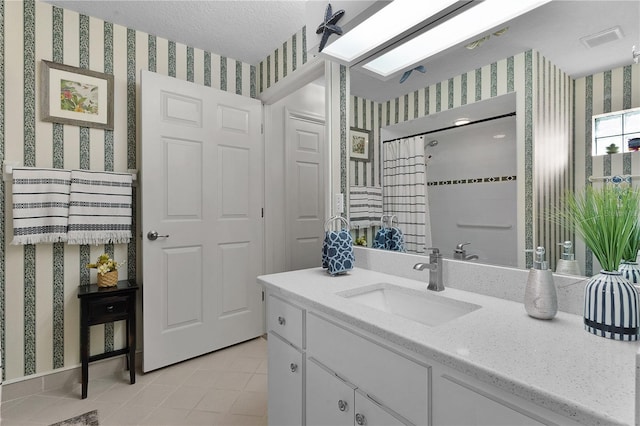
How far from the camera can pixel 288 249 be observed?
2.97 metres

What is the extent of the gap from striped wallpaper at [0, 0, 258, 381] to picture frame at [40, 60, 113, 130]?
4 centimetres

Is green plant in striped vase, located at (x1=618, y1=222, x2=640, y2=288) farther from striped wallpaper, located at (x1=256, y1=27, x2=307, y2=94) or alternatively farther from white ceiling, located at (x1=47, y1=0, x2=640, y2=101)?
striped wallpaper, located at (x1=256, y1=27, x2=307, y2=94)

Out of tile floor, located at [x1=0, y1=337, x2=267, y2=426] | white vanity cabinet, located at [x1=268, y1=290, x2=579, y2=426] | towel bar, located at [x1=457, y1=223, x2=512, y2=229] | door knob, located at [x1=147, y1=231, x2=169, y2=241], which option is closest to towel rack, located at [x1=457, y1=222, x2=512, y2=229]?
towel bar, located at [x1=457, y1=223, x2=512, y2=229]

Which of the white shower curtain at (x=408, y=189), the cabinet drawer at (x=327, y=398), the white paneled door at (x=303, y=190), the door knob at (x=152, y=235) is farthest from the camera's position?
the white paneled door at (x=303, y=190)

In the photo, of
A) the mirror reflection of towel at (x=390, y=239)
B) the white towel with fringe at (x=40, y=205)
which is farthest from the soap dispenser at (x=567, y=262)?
the white towel with fringe at (x=40, y=205)

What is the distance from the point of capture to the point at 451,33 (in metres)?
1.31

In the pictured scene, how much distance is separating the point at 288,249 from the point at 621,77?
8.07 feet

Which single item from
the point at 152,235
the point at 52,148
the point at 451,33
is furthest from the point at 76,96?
the point at 451,33

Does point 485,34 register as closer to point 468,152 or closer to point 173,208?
point 468,152

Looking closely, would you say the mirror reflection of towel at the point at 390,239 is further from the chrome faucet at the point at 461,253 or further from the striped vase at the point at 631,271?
the striped vase at the point at 631,271

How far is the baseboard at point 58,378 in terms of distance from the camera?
1977 mm

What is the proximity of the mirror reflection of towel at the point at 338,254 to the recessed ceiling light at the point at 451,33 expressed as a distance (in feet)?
2.77

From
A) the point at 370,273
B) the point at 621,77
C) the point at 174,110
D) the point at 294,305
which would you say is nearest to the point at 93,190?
the point at 174,110

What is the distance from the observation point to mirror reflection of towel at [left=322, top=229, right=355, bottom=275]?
1.56 metres
